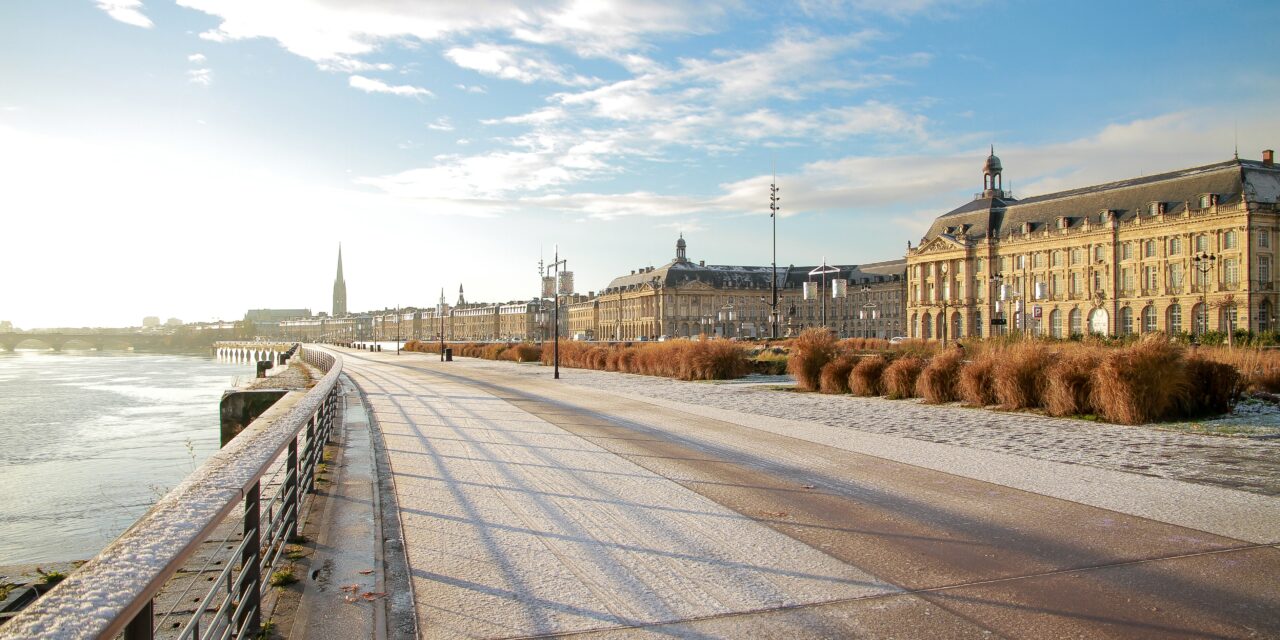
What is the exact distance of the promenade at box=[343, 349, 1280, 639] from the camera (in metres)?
4.52

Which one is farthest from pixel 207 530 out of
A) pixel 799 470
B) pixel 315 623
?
pixel 799 470

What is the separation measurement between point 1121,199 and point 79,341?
172106mm

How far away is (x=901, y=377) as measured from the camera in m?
19.6

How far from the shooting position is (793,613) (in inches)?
179

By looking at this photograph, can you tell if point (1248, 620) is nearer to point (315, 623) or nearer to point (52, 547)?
point (315, 623)

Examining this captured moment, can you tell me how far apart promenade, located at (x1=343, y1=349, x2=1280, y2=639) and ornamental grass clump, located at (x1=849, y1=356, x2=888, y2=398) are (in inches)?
294

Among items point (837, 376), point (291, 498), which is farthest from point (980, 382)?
point (291, 498)

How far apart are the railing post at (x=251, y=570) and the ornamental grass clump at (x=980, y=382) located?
1597 cm

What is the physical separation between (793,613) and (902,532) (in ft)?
7.60

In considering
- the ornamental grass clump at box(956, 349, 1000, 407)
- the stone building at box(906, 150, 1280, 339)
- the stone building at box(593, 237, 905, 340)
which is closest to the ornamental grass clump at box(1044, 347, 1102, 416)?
the ornamental grass clump at box(956, 349, 1000, 407)

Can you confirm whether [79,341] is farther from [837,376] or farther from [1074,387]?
[1074,387]

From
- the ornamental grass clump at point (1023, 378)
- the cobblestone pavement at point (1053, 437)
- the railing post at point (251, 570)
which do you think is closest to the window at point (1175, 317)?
the cobblestone pavement at point (1053, 437)

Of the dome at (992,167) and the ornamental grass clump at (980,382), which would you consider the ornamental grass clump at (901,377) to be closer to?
the ornamental grass clump at (980,382)

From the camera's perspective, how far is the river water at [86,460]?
10.2m
